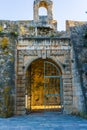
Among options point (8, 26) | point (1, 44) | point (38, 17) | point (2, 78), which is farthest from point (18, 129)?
point (38, 17)

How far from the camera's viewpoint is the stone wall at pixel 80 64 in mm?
11067

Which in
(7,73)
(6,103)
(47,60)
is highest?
(47,60)

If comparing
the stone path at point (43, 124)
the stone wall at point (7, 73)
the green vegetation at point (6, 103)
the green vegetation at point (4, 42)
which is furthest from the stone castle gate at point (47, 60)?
the stone path at point (43, 124)

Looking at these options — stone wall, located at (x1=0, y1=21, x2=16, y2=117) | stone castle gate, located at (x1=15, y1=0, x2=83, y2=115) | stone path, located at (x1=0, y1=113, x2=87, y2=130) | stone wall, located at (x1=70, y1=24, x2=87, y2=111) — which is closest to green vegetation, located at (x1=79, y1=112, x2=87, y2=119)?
stone wall, located at (x1=70, y1=24, x2=87, y2=111)

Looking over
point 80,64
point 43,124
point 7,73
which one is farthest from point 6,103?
point 80,64

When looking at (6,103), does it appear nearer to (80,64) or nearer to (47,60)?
(47,60)

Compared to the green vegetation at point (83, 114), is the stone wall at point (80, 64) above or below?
above

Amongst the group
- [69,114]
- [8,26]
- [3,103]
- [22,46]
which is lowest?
[69,114]

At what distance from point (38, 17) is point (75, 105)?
1004cm

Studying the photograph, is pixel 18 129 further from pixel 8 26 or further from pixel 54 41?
pixel 8 26

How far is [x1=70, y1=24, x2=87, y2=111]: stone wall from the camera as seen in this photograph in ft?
36.3

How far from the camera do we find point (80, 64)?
1169cm

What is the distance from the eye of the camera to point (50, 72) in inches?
553

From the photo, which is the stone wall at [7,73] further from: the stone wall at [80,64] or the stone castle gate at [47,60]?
the stone wall at [80,64]
